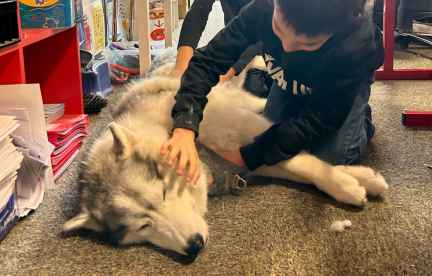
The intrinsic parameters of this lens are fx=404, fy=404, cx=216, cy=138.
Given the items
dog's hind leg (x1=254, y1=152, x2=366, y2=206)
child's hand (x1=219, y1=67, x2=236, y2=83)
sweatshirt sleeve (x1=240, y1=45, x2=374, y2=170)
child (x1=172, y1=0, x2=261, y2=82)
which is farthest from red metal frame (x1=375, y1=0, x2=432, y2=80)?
dog's hind leg (x1=254, y1=152, x2=366, y2=206)

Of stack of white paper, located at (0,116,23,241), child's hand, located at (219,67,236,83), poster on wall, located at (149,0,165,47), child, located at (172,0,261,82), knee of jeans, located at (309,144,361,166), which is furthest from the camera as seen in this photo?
poster on wall, located at (149,0,165,47)

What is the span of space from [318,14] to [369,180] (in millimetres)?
569

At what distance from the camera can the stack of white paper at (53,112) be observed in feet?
5.42

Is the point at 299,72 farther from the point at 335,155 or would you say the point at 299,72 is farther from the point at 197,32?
the point at 197,32

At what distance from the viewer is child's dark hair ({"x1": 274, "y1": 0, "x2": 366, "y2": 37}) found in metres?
0.98

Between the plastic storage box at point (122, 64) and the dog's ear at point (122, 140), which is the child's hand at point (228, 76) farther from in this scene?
the plastic storage box at point (122, 64)

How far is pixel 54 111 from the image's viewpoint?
171cm

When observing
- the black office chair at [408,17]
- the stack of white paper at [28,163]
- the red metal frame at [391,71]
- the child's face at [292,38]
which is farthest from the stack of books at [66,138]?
the black office chair at [408,17]

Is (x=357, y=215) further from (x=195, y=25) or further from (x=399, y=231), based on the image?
(x=195, y=25)

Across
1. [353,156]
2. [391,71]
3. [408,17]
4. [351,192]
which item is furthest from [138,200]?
[408,17]

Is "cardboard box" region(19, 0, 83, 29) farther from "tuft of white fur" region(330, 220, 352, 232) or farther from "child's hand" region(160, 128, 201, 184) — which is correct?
"tuft of white fur" region(330, 220, 352, 232)

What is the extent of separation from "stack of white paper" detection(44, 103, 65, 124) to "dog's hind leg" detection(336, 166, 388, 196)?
1177 mm

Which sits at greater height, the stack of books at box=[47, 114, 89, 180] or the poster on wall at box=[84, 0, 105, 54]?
the poster on wall at box=[84, 0, 105, 54]

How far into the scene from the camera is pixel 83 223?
1.09 metres
